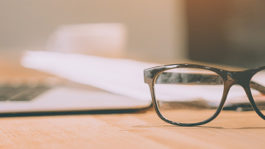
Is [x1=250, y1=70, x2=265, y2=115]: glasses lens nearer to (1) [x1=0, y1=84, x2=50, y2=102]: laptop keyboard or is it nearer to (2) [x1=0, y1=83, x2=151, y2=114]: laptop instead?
(2) [x1=0, y1=83, x2=151, y2=114]: laptop

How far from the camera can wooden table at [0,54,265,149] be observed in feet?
0.88

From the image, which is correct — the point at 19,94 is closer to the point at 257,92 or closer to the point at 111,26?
the point at 257,92

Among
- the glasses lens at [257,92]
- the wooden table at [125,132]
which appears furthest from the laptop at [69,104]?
the glasses lens at [257,92]

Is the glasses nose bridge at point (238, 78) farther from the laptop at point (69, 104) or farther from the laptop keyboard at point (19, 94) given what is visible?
the laptop keyboard at point (19, 94)

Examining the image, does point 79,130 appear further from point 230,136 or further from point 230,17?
point 230,17

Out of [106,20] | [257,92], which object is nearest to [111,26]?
[106,20]

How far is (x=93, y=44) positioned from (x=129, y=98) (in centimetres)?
165

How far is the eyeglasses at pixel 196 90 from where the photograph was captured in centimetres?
36

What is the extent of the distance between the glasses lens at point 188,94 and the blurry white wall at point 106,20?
1831 mm

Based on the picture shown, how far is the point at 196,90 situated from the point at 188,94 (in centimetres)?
1

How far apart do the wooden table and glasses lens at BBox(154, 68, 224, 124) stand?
0.02 m

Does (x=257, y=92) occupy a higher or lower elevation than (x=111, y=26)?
lower

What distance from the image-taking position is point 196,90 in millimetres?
419

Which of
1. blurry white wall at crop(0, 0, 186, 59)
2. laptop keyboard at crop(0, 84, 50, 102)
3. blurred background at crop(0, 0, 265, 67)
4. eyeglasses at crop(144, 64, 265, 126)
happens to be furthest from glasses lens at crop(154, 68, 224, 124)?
blurry white wall at crop(0, 0, 186, 59)
